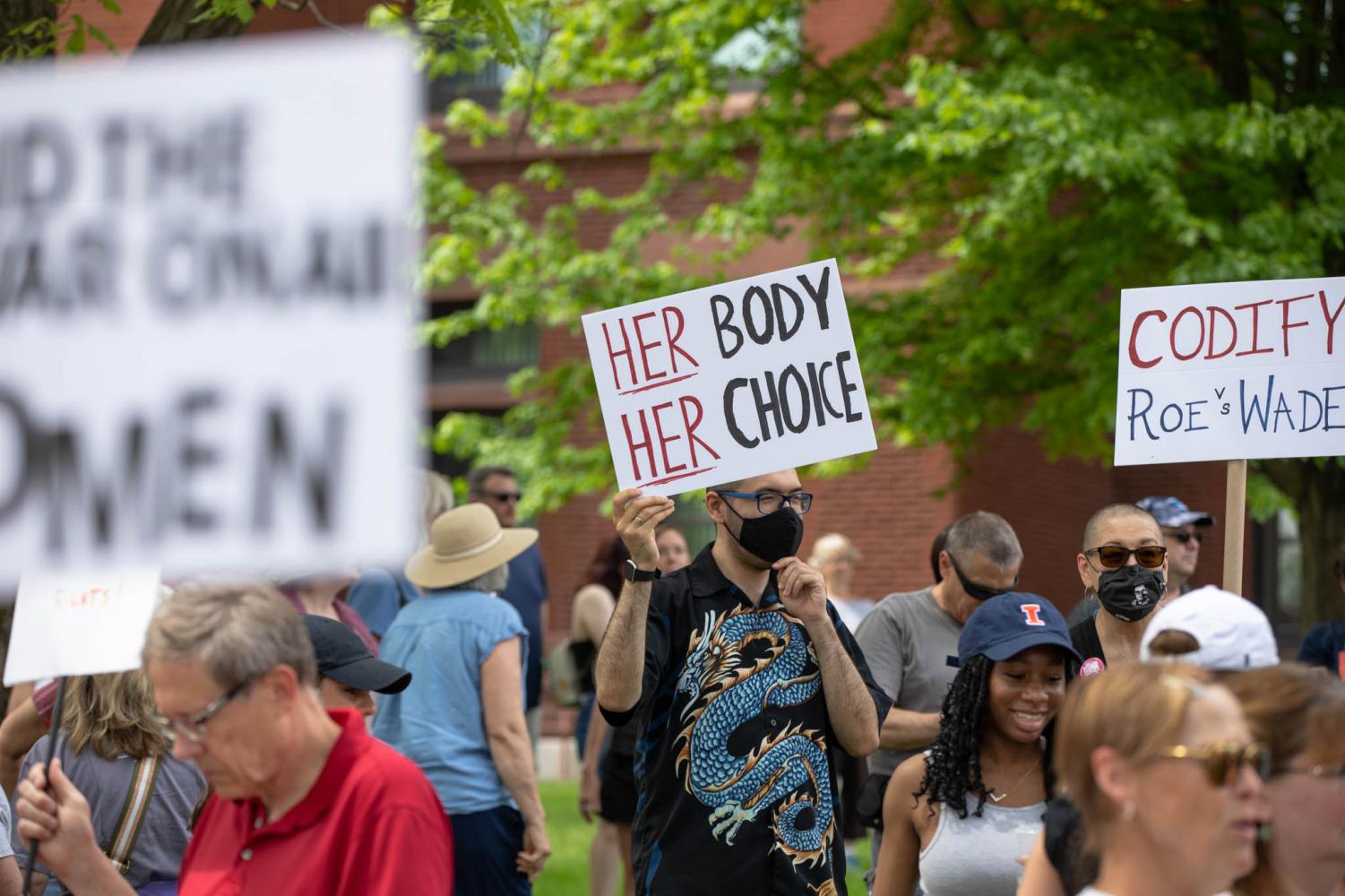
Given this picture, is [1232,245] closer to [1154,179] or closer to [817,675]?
[1154,179]

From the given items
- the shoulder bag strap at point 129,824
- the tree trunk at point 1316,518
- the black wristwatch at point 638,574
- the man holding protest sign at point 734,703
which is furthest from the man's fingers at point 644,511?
the tree trunk at point 1316,518

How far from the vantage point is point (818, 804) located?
4516 mm

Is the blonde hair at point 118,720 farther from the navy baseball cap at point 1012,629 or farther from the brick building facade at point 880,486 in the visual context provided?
the brick building facade at point 880,486

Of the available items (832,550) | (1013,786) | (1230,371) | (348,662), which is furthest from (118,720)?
(832,550)

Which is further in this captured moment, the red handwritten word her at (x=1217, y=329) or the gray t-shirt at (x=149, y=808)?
the red handwritten word her at (x=1217, y=329)

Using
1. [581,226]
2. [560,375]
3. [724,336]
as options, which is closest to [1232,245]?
[560,375]

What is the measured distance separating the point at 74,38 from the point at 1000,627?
3.79 meters

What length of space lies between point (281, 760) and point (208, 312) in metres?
0.98

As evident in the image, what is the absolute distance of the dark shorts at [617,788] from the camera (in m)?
7.84

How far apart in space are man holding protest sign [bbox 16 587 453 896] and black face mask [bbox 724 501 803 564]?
5.40ft

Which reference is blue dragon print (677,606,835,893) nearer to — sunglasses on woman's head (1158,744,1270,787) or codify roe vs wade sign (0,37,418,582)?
sunglasses on woman's head (1158,744,1270,787)

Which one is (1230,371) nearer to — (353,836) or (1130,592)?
(1130,592)

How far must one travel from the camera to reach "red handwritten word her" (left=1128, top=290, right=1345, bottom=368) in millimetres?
5441

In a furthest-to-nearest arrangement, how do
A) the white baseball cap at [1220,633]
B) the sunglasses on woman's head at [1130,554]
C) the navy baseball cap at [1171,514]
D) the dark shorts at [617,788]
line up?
the dark shorts at [617,788] < the navy baseball cap at [1171,514] < the sunglasses on woman's head at [1130,554] < the white baseball cap at [1220,633]
